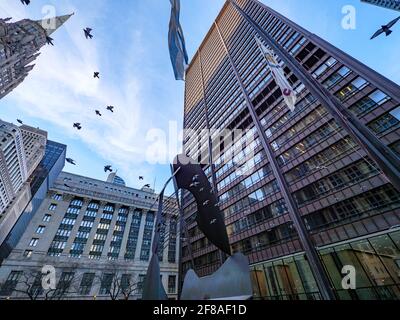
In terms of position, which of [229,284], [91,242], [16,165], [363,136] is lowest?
→ [229,284]

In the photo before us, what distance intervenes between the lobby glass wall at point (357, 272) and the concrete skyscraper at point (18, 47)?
310 feet

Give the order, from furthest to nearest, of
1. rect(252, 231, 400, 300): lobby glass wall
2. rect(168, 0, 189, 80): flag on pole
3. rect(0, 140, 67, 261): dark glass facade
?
rect(0, 140, 67, 261): dark glass facade → rect(252, 231, 400, 300): lobby glass wall → rect(168, 0, 189, 80): flag on pole

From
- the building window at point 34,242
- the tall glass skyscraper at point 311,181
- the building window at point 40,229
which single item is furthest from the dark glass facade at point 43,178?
the tall glass skyscraper at point 311,181

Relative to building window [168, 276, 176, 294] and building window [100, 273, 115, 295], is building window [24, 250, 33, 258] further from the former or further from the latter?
building window [168, 276, 176, 294]

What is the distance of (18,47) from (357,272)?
4512 inches

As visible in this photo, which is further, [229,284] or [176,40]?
[176,40]

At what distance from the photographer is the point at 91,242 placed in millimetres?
55000

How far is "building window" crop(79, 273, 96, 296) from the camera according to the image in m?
44.4

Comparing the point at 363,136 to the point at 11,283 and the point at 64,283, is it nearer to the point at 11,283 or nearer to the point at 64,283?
the point at 64,283

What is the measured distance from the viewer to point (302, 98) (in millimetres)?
28078

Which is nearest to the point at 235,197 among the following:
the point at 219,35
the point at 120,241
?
the point at 120,241

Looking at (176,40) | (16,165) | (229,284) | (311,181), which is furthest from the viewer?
(16,165)

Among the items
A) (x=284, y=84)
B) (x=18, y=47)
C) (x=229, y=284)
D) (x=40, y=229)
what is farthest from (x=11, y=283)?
(x=18, y=47)

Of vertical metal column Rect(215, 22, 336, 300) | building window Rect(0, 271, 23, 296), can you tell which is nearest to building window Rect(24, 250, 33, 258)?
building window Rect(0, 271, 23, 296)
